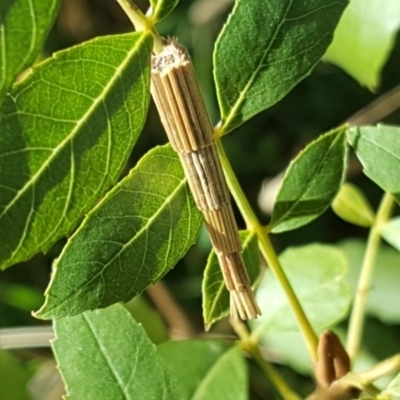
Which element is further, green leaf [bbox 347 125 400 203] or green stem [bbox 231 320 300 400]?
green stem [bbox 231 320 300 400]

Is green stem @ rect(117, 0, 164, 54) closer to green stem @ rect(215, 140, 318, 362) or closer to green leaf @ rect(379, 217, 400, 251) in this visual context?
green stem @ rect(215, 140, 318, 362)

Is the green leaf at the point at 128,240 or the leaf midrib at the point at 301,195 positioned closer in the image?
the green leaf at the point at 128,240

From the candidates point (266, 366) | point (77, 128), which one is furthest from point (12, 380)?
point (77, 128)

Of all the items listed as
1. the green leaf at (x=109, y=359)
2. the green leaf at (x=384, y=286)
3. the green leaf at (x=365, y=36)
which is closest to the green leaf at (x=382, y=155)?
the green leaf at (x=109, y=359)

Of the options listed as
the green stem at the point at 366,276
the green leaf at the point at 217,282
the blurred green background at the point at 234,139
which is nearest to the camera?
the green leaf at the point at 217,282

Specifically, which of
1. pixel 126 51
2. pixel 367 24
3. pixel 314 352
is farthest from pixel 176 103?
pixel 367 24

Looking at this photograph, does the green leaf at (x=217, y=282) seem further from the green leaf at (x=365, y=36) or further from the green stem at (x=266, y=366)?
the green leaf at (x=365, y=36)

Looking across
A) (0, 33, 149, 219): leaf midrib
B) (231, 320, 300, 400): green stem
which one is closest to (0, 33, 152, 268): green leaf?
(0, 33, 149, 219): leaf midrib
